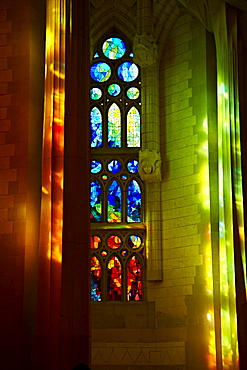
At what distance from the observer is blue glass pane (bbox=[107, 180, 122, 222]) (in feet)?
58.6

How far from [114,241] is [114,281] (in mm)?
929

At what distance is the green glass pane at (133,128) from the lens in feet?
60.4

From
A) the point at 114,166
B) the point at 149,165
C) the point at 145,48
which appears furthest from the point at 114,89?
the point at 149,165

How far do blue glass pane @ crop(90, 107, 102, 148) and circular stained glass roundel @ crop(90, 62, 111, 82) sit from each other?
0.78 metres

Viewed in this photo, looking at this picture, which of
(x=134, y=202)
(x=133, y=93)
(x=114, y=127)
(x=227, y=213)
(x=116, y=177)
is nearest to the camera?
(x=227, y=213)

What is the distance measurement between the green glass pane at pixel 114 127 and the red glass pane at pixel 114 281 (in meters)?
2.89

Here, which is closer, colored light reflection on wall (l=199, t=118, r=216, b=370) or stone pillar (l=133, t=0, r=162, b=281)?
colored light reflection on wall (l=199, t=118, r=216, b=370)

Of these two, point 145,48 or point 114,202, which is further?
point 114,202

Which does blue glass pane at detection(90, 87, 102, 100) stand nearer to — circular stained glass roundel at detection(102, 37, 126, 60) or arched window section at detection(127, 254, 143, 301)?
circular stained glass roundel at detection(102, 37, 126, 60)

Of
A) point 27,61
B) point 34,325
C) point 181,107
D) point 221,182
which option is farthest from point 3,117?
point 181,107

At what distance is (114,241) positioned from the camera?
17656 mm

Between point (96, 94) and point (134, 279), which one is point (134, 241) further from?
point (96, 94)

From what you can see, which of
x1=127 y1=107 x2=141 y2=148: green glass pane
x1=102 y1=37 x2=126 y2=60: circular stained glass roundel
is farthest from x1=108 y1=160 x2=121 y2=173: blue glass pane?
x1=102 y1=37 x2=126 y2=60: circular stained glass roundel

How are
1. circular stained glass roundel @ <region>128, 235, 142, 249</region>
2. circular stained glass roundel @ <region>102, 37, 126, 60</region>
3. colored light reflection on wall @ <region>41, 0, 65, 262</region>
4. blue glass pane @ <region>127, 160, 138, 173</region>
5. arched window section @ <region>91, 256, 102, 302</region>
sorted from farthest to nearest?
circular stained glass roundel @ <region>102, 37, 126, 60</region> < blue glass pane @ <region>127, 160, 138, 173</region> < circular stained glass roundel @ <region>128, 235, 142, 249</region> < arched window section @ <region>91, 256, 102, 302</region> < colored light reflection on wall @ <region>41, 0, 65, 262</region>
